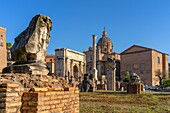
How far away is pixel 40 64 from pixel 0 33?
34263 millimetres

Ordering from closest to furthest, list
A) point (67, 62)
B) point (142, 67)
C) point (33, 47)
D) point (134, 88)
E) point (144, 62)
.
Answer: point (33, 47) < point (134, 88) < point (67, 62) < point (144, 62) < point (142, 67)

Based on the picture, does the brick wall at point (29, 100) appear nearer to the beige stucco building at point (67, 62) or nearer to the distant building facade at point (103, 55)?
the beige stucco building at point (67, 62)

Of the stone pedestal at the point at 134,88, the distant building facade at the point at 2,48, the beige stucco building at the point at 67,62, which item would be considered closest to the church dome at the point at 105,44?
the beige stucco building at the point at 67,62

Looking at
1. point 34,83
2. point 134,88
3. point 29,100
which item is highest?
point 34,83

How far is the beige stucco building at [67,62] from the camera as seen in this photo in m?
55.8

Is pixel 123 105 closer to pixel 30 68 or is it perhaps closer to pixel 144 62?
pixel 30 68

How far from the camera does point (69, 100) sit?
542cm

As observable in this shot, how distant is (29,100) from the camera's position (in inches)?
162

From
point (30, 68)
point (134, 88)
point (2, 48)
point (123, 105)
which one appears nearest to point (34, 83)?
point (30, 68)

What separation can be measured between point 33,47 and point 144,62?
56352 millimetres

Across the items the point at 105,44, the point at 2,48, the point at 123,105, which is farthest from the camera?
the point at 105,44

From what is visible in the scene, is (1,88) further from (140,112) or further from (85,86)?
(85,86)

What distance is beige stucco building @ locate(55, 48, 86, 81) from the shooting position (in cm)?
5585

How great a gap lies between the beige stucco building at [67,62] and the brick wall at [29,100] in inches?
1945
